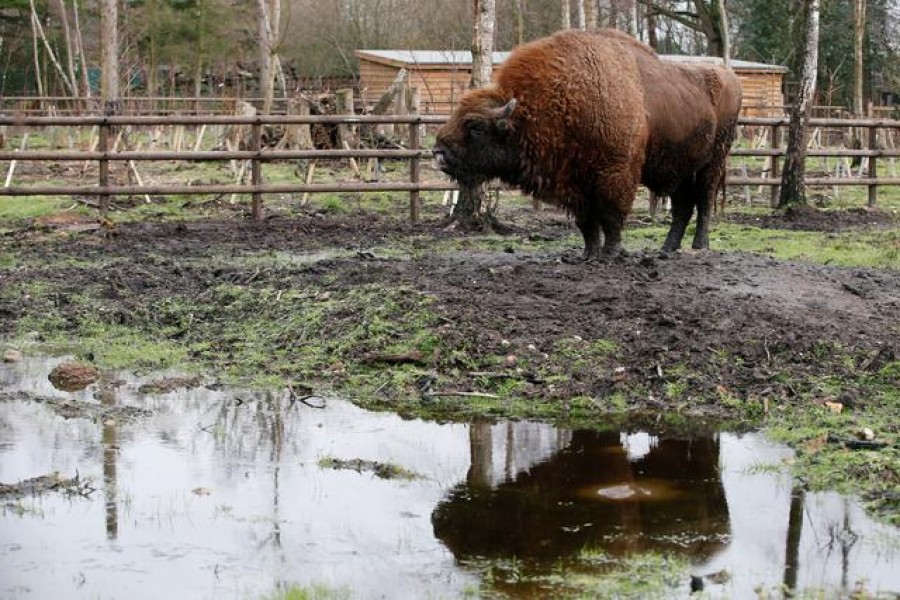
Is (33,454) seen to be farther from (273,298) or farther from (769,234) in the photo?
(769,234)

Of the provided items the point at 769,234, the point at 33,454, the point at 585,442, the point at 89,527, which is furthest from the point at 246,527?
the point at 769,234

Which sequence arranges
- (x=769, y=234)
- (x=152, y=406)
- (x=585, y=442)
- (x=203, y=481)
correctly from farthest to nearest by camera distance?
Result: (x=769, y=234) < (x=152, y=406) < (x=585, y=442) < (x=203, y=481)

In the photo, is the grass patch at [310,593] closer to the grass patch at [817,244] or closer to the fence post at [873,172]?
the grass patch at [817,244]

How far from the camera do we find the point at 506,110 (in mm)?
9773

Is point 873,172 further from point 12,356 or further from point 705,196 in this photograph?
point 12,356

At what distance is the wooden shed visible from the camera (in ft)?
120

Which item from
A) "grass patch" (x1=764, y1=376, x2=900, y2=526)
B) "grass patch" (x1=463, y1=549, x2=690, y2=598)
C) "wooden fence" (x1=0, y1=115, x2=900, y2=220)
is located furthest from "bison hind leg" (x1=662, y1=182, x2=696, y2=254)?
"grass patch" (x1=463, y1=549, x2=690, y2=598)

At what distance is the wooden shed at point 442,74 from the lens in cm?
3672

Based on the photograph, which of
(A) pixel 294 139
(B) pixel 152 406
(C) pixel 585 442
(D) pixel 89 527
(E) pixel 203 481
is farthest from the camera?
(A) pixel 294 139

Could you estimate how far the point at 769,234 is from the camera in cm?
1438

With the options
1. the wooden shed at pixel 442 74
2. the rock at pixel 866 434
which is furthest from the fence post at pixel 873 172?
the wooden shed at pixel 442 74

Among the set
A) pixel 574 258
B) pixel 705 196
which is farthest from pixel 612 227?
pixel 705 196

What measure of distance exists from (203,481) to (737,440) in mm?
2817

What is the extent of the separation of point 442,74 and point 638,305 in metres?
30.4
